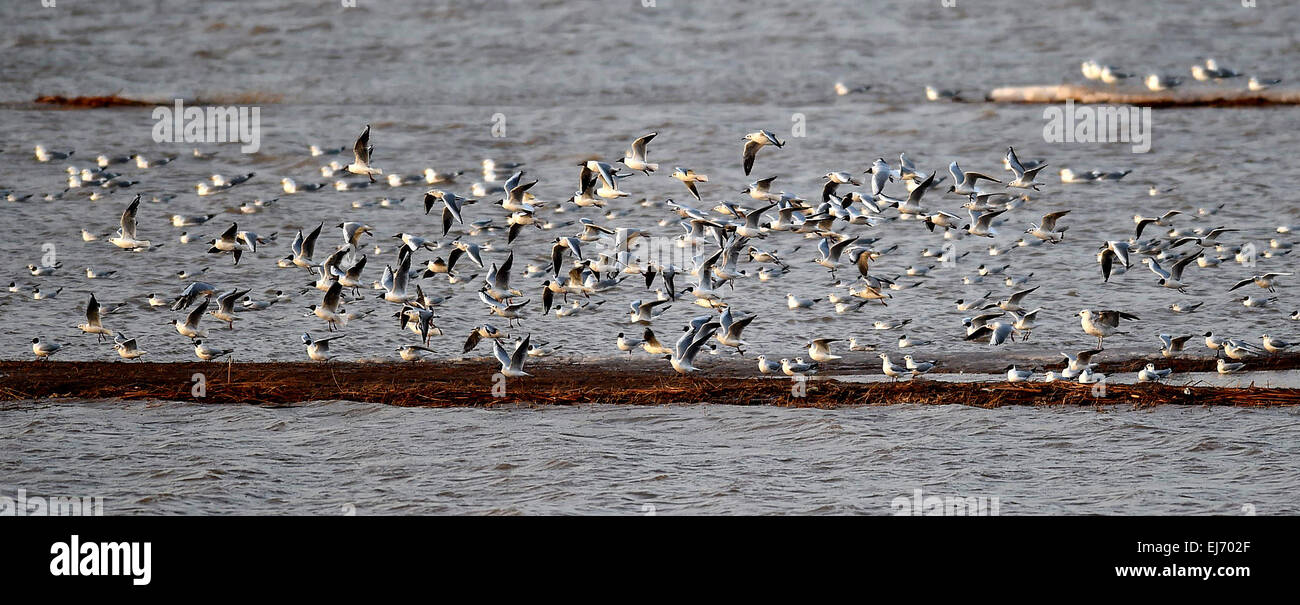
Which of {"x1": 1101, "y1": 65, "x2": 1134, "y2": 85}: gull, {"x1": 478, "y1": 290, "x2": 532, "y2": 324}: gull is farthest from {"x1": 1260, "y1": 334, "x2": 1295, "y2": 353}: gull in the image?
{"x1": 1101, "y1": 65, "x2": 1134, "y2": 85}: gull

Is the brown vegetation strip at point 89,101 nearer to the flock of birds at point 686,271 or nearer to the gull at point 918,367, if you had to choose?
the flock of birds at point 686,271

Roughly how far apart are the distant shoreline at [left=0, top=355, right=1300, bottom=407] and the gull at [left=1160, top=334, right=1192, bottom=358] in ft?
2.22

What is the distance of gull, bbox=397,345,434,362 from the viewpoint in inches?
379

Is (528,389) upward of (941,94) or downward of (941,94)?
downward

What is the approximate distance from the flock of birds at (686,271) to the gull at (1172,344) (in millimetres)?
18

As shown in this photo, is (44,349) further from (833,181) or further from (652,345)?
(833,181)

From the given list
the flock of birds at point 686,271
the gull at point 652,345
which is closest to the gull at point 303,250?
the flock of birds at point 686,271

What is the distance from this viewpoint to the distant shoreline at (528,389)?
8672 mm

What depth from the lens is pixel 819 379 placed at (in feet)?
30.3

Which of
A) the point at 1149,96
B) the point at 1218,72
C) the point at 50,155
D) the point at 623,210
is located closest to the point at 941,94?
the point at 1149,96

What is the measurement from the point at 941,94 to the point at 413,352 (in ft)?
34.1

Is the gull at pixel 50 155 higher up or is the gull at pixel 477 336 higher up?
the gull at pixel 50 155

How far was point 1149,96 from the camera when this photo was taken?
59.7ft

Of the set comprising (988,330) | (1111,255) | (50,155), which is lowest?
(988,330)
